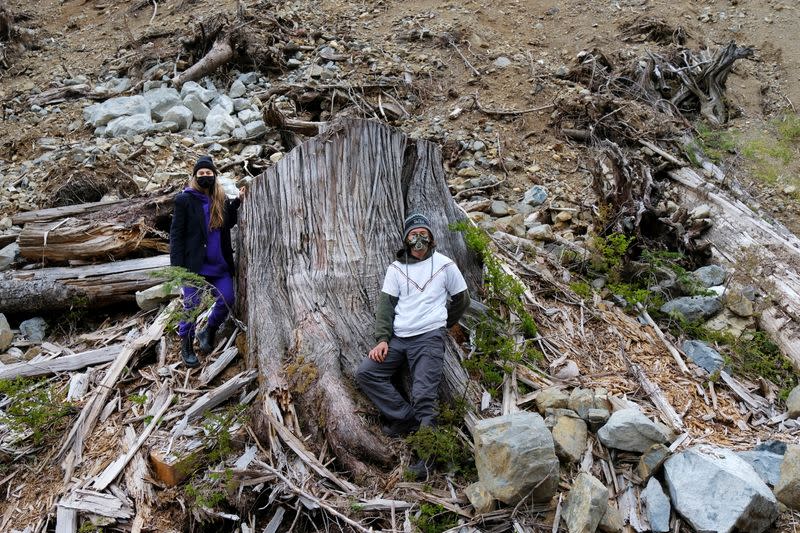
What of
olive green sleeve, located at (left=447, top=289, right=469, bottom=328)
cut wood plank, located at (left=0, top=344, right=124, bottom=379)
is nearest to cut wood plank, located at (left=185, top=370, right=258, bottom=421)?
cut wood plank, located at (left=0, top=344, right=124, bottom=379)

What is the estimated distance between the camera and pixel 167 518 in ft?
12.3

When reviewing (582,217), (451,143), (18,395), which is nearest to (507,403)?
(18,395)

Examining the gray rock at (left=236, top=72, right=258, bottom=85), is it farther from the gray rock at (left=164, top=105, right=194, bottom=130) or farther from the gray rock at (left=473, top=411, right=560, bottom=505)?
the gray rock at (left=473, top=411, right=560, bottom=505)

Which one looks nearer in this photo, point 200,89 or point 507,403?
point 507,403

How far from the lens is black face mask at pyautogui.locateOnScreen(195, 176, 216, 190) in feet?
15.5

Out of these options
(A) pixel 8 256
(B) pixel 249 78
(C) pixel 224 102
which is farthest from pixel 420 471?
(B) pixel 249 78

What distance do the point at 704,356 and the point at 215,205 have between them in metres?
4.48

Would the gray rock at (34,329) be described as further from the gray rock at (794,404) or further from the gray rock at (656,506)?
the gray rock at (794,404)

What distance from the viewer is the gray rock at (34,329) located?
5.88 metres

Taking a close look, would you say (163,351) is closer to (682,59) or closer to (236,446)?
(236,446)

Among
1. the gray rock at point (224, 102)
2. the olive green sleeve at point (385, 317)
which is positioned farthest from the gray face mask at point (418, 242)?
the gray rock at point (224, 102)

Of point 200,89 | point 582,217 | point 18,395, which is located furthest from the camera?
point 200,89

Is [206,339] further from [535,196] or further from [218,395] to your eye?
[535,196]

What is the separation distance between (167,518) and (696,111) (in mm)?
11103
